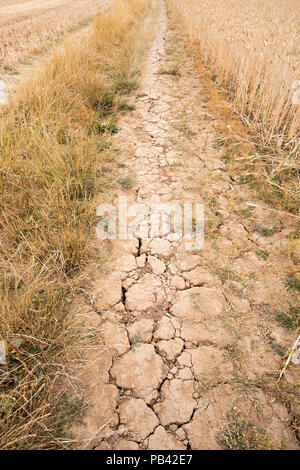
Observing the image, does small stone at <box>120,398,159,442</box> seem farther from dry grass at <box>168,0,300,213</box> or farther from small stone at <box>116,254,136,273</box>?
dry grass at <box>168,0,300,213</box>

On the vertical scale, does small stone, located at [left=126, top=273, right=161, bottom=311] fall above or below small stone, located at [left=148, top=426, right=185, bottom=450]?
above

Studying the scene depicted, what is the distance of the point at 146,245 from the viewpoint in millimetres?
2023

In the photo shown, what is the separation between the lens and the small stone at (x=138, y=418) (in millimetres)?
1162

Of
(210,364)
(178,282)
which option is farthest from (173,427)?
(178,282)

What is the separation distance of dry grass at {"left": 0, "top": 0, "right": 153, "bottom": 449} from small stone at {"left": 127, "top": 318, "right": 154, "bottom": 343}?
0.99 feet

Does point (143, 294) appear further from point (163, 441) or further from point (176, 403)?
point (163, 441)

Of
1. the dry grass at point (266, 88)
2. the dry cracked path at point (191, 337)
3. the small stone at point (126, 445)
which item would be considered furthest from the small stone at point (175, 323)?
the dry grass at point (266, 88)

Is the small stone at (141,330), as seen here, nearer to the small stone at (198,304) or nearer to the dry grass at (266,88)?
the small stone at (198,304)

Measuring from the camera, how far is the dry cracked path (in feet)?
3.83

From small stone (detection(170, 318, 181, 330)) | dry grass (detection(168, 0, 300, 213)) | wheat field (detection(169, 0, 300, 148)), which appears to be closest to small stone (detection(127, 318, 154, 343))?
small stone (detection(170, 318, 181, 330))

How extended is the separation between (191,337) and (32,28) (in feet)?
32.8

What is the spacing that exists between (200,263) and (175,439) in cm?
108

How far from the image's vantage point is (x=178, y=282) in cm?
179

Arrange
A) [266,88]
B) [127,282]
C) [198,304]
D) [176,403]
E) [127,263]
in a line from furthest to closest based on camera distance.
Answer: [266,88] < [127,263] < [127,282] < [198,304] < [176,403]
